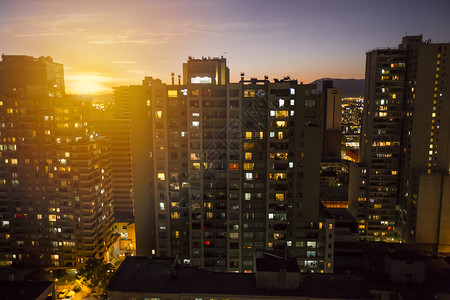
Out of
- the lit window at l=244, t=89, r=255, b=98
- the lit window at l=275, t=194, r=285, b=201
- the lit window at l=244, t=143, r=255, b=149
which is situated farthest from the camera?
the lit window at l=275, t=194, r=285, b=201

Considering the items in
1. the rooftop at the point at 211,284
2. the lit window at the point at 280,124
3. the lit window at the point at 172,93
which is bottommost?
the rooftop at the point at 211,284

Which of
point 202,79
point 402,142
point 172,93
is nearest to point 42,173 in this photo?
point 172,93

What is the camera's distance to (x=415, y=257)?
42875 mm

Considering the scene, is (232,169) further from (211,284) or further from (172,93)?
(211,284)

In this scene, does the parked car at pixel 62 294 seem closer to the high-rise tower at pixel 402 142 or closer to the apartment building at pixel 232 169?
the apartment building at pixel 232 169

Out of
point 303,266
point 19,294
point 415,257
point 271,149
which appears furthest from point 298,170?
point 19,294

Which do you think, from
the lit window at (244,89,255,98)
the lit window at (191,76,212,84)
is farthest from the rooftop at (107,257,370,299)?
the lit window at (191,76,212,84)

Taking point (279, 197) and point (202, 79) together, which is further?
point (202, 79)

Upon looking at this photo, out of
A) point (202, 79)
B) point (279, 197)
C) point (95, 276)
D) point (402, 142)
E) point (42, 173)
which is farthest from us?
point (402, 142)

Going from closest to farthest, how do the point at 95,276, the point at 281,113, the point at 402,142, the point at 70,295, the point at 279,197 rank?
the point at 281,113
the point at 279,197
the point at 95,276
the point at 70,295
the point at 402,142

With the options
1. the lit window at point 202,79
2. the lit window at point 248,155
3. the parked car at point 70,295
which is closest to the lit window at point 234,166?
the lit window at point 248,155

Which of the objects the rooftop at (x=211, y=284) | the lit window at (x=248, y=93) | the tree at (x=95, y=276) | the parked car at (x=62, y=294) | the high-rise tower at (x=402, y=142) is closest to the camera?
the rooftop at (x=211, y=284)

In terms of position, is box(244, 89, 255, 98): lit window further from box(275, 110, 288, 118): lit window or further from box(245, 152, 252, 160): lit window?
box(245, 152, 252, 160): lit window

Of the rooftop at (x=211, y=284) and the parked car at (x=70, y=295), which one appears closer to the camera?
the rooftop at (x=211, y=284)
